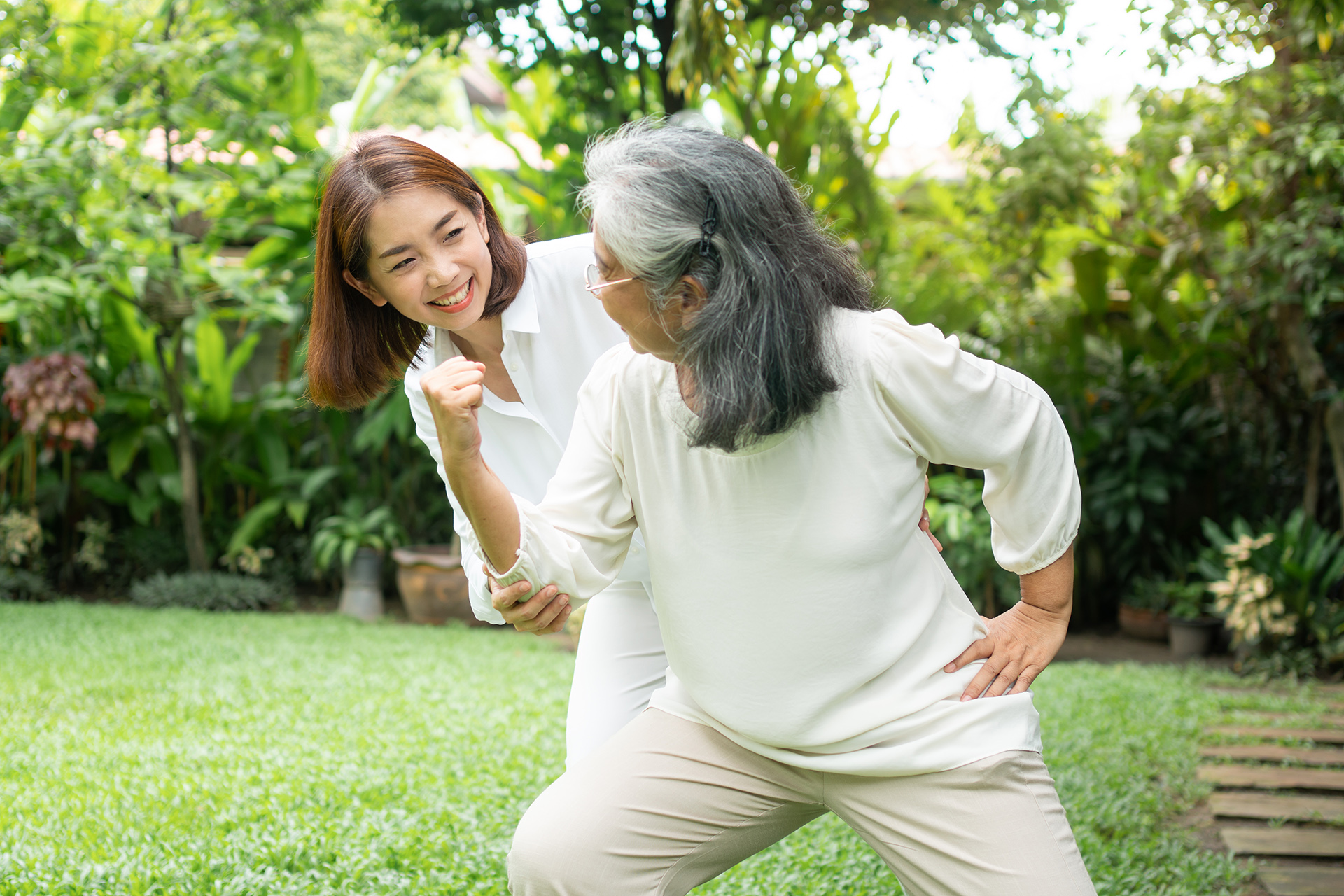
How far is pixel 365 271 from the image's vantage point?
80.3 inches

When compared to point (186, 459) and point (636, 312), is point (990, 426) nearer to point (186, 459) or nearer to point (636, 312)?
point (636, 312)

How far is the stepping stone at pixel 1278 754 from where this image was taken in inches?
145

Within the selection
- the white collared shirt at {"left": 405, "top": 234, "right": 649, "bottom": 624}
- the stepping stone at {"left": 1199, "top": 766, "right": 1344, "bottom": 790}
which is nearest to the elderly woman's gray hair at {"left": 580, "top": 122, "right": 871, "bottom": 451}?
the white collared shirt at {"left": 405, "top": 234, "right": 649, "bottom": 624}

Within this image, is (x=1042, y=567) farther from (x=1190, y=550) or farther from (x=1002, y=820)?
(x=1190, y=550)

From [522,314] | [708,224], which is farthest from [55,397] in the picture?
[708,224]

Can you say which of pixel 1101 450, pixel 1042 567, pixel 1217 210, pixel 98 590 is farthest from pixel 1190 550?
pixel 98 590

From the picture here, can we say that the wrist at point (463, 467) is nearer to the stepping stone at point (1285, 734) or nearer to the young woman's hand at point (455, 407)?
the young woman's hand at point (455, 407)

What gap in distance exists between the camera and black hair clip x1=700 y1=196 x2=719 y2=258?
1414 mm

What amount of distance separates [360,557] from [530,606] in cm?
551

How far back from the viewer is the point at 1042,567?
5.26 feet

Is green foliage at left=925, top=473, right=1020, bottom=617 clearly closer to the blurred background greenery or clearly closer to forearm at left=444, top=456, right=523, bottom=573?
the blurred background greenery

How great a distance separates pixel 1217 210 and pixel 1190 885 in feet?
14.1

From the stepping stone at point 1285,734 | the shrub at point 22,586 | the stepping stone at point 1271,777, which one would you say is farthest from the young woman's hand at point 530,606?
the shrub at point 22,586

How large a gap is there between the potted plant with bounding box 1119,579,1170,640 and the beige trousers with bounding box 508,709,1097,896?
523 cm
